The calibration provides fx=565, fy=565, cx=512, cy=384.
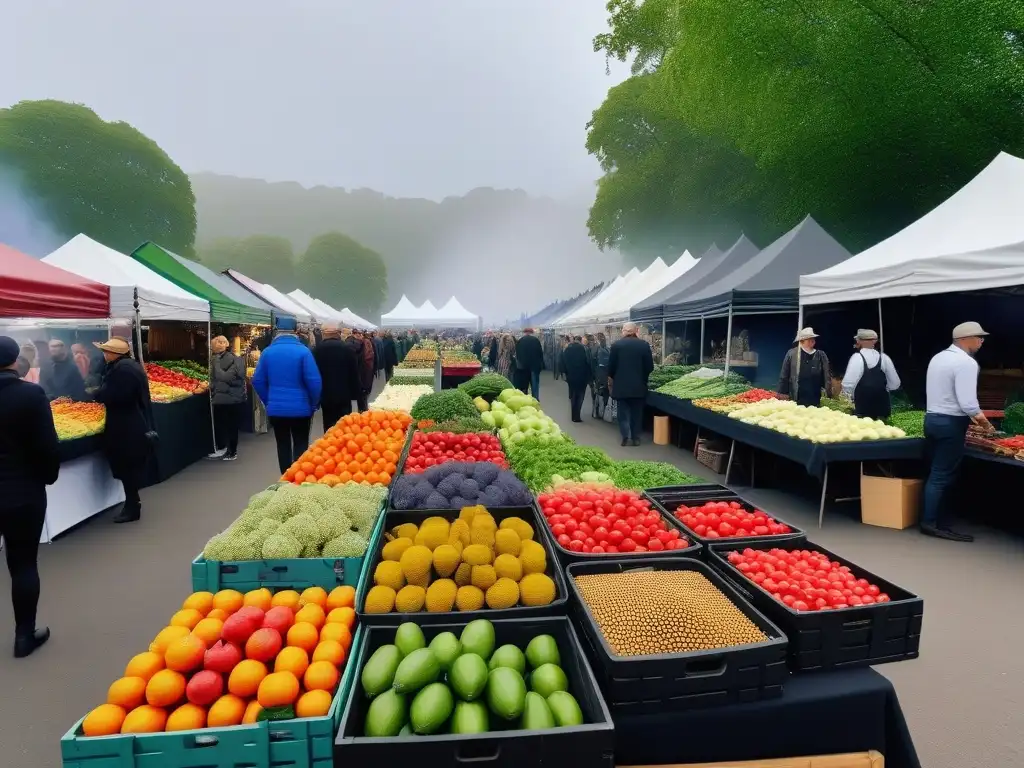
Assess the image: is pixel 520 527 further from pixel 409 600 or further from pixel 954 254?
pixel 954 254

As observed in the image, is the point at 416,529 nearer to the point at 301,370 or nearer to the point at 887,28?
the point at 301,370

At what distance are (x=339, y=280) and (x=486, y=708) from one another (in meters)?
86.6

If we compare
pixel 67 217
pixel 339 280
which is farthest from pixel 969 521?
pixel 339 280

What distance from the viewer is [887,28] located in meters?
12.0

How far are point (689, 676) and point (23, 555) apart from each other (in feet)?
13.0

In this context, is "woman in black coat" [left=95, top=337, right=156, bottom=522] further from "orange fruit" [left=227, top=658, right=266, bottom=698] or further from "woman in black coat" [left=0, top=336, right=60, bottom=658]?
"orange fruit" [left=227, top=658, right=266, bottom=698]

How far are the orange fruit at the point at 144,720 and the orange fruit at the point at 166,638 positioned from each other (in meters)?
0.26

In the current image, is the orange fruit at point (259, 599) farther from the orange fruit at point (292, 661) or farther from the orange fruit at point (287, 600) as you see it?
the orange fruit at point (292, 661)

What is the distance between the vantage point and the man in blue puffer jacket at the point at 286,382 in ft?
19.9

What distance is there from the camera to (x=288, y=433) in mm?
6367

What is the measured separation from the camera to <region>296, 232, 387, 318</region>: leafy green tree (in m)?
82.7

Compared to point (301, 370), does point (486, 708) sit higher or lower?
lower

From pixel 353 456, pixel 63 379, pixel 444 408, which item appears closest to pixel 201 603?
pixel 353 456

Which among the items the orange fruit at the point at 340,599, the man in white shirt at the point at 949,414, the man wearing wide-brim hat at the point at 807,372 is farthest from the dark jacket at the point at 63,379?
the man in white shirt at the point at 949,414
